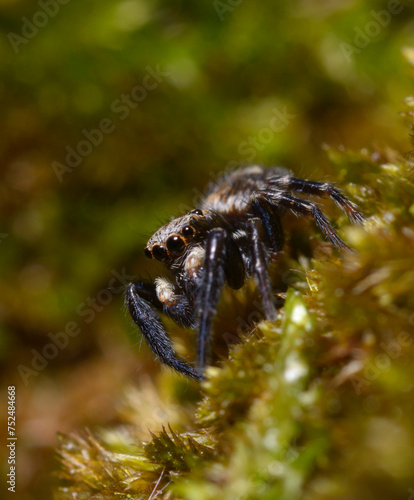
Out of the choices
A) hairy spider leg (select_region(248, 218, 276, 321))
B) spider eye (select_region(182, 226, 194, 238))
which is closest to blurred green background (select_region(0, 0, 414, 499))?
spider eye (select_region(182, 226, 194, 238))

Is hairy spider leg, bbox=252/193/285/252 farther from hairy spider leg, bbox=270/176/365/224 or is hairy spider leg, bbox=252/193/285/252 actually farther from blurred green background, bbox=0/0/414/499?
blurred green background, bbox=0/0/414/499

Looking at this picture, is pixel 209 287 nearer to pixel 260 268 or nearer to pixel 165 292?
pixel 260 268

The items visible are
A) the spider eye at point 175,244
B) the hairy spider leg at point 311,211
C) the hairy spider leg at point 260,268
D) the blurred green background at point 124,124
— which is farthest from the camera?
the blurred green background at point 124,124

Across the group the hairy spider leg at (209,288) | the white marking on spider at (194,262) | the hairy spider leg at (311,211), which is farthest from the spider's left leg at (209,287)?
the hairy spider leg at (311,211)

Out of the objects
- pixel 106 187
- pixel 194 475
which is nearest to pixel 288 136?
pixel 106 187

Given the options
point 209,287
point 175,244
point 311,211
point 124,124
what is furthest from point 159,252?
point 124,124

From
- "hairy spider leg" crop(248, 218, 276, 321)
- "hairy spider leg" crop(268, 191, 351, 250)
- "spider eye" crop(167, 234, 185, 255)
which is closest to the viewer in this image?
"hairy spider leg" crop(248, 218, 276, 321)

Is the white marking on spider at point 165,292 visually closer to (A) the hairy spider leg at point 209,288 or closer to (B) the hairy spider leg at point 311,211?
(A) the hairy spider leg at point 209,288
